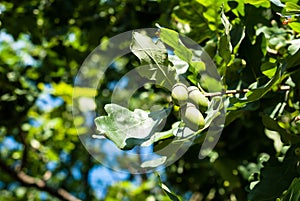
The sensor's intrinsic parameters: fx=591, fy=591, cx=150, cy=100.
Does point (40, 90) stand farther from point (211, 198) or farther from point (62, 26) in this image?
point (211, 198)

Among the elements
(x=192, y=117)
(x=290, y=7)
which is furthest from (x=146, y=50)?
(x=290, y=7)

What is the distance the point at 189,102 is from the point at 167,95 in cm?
106

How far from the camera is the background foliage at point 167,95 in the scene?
117cm

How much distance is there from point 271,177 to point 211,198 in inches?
43.6

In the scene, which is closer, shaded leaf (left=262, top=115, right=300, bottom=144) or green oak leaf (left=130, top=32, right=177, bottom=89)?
green oak leaf (left=130, top=32, right=177, bottom=89)

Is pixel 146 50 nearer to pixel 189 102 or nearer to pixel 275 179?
pixel 189 102

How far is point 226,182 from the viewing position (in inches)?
74.9

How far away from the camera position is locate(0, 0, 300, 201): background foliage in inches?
46.1

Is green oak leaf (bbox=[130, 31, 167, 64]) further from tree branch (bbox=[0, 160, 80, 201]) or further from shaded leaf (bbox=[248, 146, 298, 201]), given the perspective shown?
tree branch (bbox=[0, 160, 80, 201])

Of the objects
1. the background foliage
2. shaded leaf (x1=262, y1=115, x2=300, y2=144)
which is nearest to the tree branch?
the background foliage

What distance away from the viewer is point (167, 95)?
204 cm

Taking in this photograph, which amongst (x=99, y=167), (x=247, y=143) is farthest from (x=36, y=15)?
(x=99, y=167)

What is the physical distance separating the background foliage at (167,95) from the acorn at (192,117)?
114 millimetres

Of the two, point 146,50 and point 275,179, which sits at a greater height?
point 146,50
